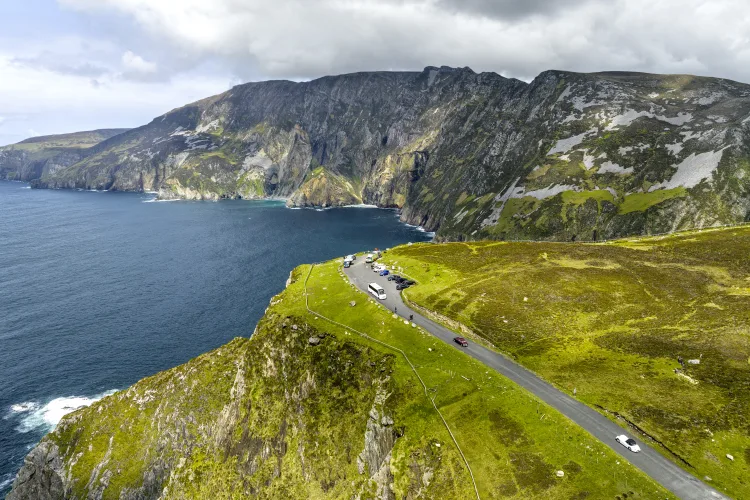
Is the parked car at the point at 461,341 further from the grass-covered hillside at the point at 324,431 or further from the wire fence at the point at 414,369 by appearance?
the wire fence at the point at 414,369

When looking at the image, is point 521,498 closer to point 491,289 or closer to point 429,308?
point 429,308

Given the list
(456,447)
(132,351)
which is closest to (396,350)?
(456,447)

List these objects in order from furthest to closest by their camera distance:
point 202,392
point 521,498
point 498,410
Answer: point 202,392 < point 498,410 < point 521,498

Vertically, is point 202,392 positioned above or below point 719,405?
below

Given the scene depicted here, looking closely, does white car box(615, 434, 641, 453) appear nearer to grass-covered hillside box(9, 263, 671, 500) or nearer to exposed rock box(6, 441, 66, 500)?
grass-covered hillside box(9, 263, 671, 500)

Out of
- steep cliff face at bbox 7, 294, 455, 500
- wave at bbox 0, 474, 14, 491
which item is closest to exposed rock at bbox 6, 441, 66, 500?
steep cliff face at bbox 7, 294, 455, 500

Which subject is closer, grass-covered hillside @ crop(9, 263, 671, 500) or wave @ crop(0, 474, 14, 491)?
grass-covered hillside @ crop(9, 263, 671, 500)

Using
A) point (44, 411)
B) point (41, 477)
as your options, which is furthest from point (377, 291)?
point (44, 411)
